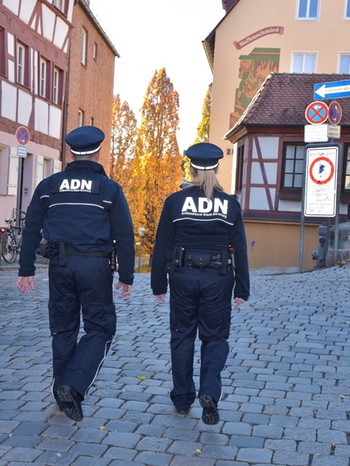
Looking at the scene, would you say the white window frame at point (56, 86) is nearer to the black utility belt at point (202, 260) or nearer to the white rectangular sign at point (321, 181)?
the white rectangular sign at point (321, 181)

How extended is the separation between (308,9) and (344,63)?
2.93 meters

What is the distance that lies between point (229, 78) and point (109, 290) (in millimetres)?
28710

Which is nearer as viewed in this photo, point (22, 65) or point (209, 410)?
point (209, 410)

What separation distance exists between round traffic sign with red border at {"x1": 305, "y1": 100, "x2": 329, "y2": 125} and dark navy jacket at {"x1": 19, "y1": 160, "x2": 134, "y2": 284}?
10.8m

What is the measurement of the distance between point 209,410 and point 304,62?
Answer: 29362 millimetres

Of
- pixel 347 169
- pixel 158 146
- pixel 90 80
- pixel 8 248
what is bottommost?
pixel 8 248

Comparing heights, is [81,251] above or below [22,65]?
below

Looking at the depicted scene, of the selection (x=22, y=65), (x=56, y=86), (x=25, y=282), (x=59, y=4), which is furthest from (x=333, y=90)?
(x=59, y=4)

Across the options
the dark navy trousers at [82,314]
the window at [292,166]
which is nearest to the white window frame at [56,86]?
the window at [292,166]

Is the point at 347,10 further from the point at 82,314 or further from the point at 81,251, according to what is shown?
the point at 82,314

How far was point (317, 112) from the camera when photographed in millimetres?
14711

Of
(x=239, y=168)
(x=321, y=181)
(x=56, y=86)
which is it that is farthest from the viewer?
(x=239, y=168)

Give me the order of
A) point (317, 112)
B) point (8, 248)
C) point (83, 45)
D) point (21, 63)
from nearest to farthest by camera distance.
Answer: point (317, 112)
point (8, 248)
point (21, 63)
point (83, 45)

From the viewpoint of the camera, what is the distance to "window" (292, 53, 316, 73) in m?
31.5
